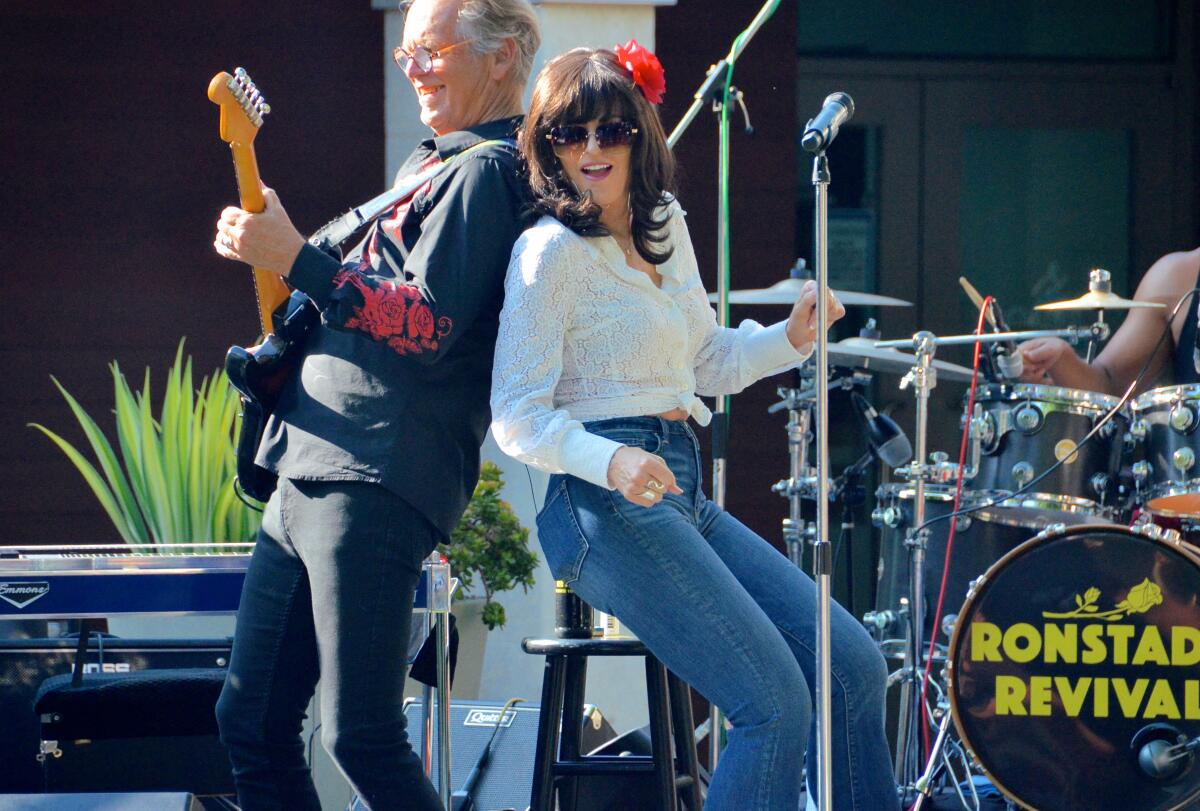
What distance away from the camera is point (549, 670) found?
2877mm

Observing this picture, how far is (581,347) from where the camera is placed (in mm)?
2389

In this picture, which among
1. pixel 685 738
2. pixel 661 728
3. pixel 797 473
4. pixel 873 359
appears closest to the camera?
pixel 661 728

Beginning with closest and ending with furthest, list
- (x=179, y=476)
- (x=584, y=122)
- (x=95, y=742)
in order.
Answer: (x=584, y=122) < (x=95, y=742) < (x=179, y=476)

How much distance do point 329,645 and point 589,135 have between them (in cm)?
90

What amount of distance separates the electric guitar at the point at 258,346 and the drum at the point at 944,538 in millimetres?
2268

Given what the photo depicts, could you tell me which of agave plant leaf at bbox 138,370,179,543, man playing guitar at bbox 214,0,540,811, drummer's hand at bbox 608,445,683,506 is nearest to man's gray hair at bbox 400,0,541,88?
man playing guitar at bbox 214,0,540,811

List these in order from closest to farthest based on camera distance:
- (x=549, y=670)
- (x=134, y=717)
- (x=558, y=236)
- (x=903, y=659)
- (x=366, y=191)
→ 1. (x=558, y=236)
2. (x=549, y=670)
3. (x=134, y=717)
4. (x=903, y=659)
5. (x=366, y=191)

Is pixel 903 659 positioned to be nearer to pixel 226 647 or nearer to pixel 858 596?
pixel 858 596

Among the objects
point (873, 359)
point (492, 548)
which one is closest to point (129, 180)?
point (492, 548)

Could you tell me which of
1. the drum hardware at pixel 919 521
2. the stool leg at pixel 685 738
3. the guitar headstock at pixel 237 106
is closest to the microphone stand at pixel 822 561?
the stool leg at pixel 685 738

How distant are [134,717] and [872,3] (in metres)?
3.97

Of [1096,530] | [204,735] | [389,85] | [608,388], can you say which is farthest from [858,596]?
[608,388]

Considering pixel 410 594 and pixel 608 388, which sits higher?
pixel 608 388

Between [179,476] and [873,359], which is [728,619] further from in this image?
[179,476]
